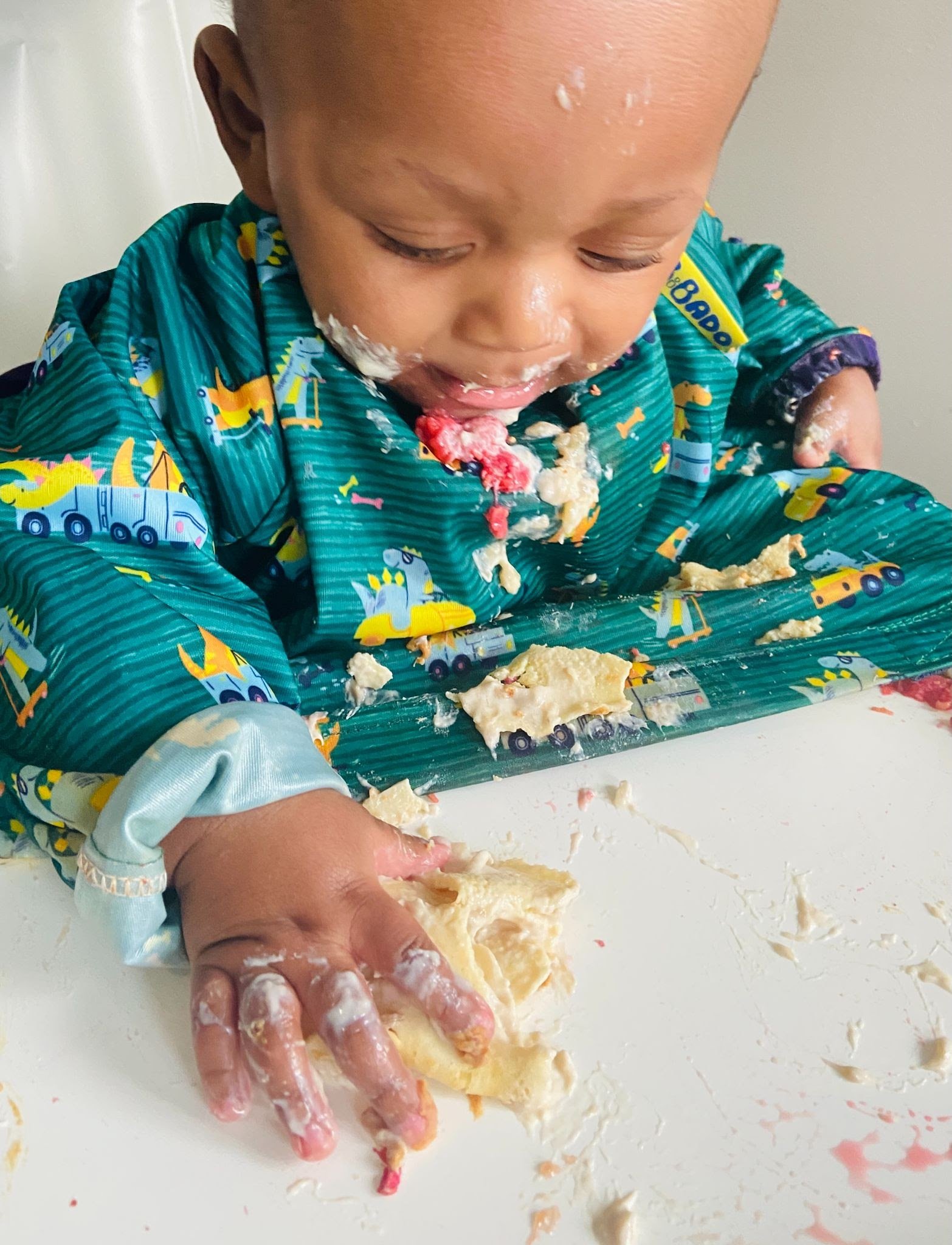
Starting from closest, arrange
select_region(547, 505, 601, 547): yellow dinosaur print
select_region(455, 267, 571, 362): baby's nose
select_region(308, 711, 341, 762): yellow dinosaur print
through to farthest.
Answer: select_region(455, 267, 571, 362): baby's nose < select_region(308, 711, 341, 762): yellow dinosaur print < select_region(547, 505, 601, 547): yellow dinosaur print

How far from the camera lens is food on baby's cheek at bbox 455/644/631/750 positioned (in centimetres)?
59

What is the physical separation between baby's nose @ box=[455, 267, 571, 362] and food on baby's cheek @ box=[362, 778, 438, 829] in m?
0.23

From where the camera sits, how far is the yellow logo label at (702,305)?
0.75 m

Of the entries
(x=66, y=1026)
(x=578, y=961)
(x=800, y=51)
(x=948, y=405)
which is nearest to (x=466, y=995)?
(x=578, y=961)

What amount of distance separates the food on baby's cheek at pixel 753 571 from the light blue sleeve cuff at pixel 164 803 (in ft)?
1.13

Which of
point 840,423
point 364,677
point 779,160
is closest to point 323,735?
point 364,677

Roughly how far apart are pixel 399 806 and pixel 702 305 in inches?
17.3

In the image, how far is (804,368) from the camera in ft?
2.65

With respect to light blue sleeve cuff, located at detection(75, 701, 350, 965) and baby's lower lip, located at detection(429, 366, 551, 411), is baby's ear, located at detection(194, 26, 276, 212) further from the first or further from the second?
light blue sleeve cuff, located at detection(75, 701, 350, 965)

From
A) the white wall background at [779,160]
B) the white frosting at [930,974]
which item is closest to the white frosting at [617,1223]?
the white frosting at [930,974]

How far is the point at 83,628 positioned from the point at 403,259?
240 mm

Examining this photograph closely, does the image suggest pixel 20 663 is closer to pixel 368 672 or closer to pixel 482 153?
pixel 368 672

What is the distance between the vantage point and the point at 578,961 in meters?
0.47

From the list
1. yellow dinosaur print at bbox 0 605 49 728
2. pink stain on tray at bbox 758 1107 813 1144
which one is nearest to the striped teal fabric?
yellow dinosaur print at bbox 0 605 49 728
